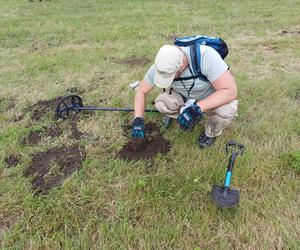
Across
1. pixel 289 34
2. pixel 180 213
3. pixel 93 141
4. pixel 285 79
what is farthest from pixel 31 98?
pixel 289 34

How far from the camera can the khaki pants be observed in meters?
3.74

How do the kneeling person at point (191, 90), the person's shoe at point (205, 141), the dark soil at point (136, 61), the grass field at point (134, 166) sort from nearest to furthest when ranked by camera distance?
the grass field at point (134, 166) → the kneeling person at point (191, 90) → the person's shoe at point (205, 141) → the dark soil at point (136, 61)

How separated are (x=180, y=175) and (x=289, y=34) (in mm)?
7247

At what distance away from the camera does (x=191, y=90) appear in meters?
3.79

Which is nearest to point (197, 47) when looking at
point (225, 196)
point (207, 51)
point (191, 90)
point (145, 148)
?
point (207, 51)

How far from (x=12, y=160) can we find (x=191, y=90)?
220 centimetres

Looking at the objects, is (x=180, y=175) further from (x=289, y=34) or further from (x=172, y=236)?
(x=289, y=34)

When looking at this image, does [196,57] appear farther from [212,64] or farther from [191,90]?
[191,90]

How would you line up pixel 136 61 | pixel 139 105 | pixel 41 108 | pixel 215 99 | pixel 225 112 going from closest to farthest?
1. pixel 215 99
2. pixel 225 112
3. pixel 139 105
4. pixel 41 108
5. pixel 136 61

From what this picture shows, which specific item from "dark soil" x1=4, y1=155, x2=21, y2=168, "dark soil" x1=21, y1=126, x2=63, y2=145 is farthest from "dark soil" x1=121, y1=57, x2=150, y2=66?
"dark soil" x1=4, y1=155, x2=21, y2=168

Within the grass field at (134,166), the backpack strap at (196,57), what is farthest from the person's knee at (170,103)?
the backpack strap at (196,57)

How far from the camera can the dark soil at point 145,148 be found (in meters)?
3.78

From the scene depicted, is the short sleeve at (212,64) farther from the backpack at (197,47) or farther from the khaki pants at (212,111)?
the khaki pants at (212,111)

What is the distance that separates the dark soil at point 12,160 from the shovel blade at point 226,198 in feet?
7.34
